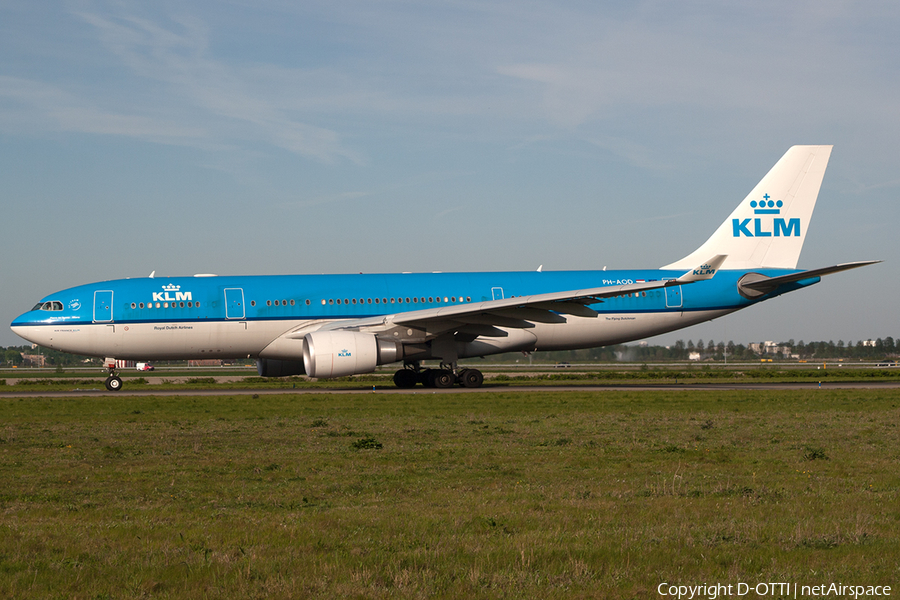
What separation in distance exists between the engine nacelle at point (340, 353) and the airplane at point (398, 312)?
3cm

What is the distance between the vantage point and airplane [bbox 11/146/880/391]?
82.3 feet

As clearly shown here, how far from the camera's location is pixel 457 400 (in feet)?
71.0

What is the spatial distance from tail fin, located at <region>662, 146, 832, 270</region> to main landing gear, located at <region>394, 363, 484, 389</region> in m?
8.95

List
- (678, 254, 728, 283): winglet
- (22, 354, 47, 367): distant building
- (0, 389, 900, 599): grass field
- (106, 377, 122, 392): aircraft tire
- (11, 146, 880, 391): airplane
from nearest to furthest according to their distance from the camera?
1. (0, 389, 900, 599): grass field
2. (678, 254, 728, 283): winglet
3. (11, 146, 880, 391): airplane
4. (106, 377, 122, 392): aircraft tire
5. (22, 354, 47, 367): distant building

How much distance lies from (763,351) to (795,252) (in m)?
71.2

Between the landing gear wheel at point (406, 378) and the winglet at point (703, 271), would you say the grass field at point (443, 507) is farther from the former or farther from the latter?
the landing gear wheel at point (406, 378)

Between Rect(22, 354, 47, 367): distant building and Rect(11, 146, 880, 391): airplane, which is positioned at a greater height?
Rect(22, 354, 47, 367): distant building

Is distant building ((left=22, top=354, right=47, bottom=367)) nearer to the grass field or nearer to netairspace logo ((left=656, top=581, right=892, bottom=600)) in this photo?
the grass field

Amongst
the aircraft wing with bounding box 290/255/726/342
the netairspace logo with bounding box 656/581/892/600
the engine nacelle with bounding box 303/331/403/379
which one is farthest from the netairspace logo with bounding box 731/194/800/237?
the netairspace logo with bounding box 656/581/892/600

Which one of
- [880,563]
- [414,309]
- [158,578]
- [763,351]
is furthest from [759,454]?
[763,351]

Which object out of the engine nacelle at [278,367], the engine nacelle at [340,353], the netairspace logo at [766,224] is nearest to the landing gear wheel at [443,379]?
the engine nacelle at [340,353]

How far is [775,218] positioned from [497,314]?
12.3 m

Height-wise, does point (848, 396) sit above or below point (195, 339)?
below

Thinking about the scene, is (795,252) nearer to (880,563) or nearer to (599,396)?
(599,396)
